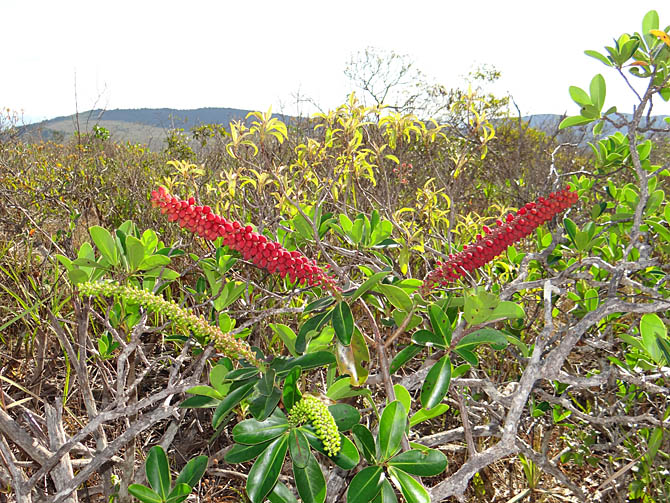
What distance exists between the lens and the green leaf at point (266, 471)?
84cm

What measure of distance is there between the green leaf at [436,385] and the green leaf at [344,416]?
0.49ft

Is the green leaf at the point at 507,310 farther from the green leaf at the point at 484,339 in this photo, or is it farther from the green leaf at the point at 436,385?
the green leaf at the point at 436,385

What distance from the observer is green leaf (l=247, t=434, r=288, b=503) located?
843mm

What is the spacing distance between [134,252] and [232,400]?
61 cm

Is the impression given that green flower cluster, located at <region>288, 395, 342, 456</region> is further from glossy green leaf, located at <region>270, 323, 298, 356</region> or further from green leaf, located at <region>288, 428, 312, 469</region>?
glossy green leaf, located at <region>270, 323, 298, 356</region>

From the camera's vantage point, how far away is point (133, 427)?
1289 mm

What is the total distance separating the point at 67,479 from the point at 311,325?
96cm

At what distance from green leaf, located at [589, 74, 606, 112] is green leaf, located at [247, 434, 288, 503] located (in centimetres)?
136

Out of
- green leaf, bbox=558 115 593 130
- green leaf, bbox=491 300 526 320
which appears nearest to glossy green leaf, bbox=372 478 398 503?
green leaf, bbox=491 300 526 320

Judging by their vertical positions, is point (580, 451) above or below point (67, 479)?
below

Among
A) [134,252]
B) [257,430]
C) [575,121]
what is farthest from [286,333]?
[575,121]

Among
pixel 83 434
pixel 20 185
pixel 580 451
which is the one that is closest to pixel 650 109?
pixel 580 451

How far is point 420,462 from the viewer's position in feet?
2.98

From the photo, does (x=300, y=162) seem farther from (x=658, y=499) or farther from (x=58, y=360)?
(x=658, y=499)
